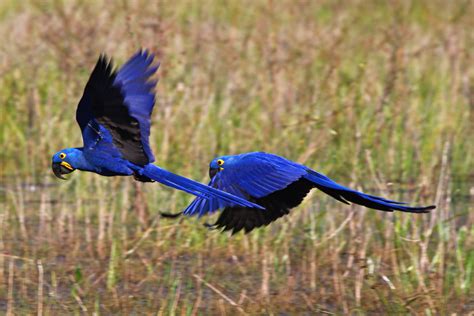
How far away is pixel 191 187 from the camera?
445 cm

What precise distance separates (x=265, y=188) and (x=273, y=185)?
44 mm

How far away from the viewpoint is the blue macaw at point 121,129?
4375 mm

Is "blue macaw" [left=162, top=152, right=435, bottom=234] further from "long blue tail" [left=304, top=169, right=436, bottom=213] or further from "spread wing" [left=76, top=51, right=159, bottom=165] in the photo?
"spread wing" [left=76, top=51, right=159, bottom=165]

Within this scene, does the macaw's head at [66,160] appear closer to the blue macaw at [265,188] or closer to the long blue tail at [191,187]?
the long blue tail at [191,187]

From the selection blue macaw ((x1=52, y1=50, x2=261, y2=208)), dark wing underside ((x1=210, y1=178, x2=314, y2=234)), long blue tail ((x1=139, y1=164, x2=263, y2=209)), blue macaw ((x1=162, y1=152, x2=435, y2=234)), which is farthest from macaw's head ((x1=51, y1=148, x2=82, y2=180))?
dark wing underside ((x1=210, y1=178, x2=314, y2=234))

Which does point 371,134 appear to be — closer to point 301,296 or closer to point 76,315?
point 301,296

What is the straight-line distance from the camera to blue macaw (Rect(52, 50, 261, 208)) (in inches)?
172

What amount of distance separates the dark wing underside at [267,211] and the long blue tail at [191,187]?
1.50 feet

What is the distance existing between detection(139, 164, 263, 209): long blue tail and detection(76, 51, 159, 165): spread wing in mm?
68

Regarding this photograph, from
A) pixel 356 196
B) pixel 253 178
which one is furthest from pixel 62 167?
pixel 356 196

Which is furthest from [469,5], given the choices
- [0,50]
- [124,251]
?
[124,251]

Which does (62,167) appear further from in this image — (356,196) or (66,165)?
(356,196)

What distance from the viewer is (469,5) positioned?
373 inches

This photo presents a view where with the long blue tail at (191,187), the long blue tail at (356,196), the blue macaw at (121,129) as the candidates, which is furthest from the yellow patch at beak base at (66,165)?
the long blue tail at (356,196)
